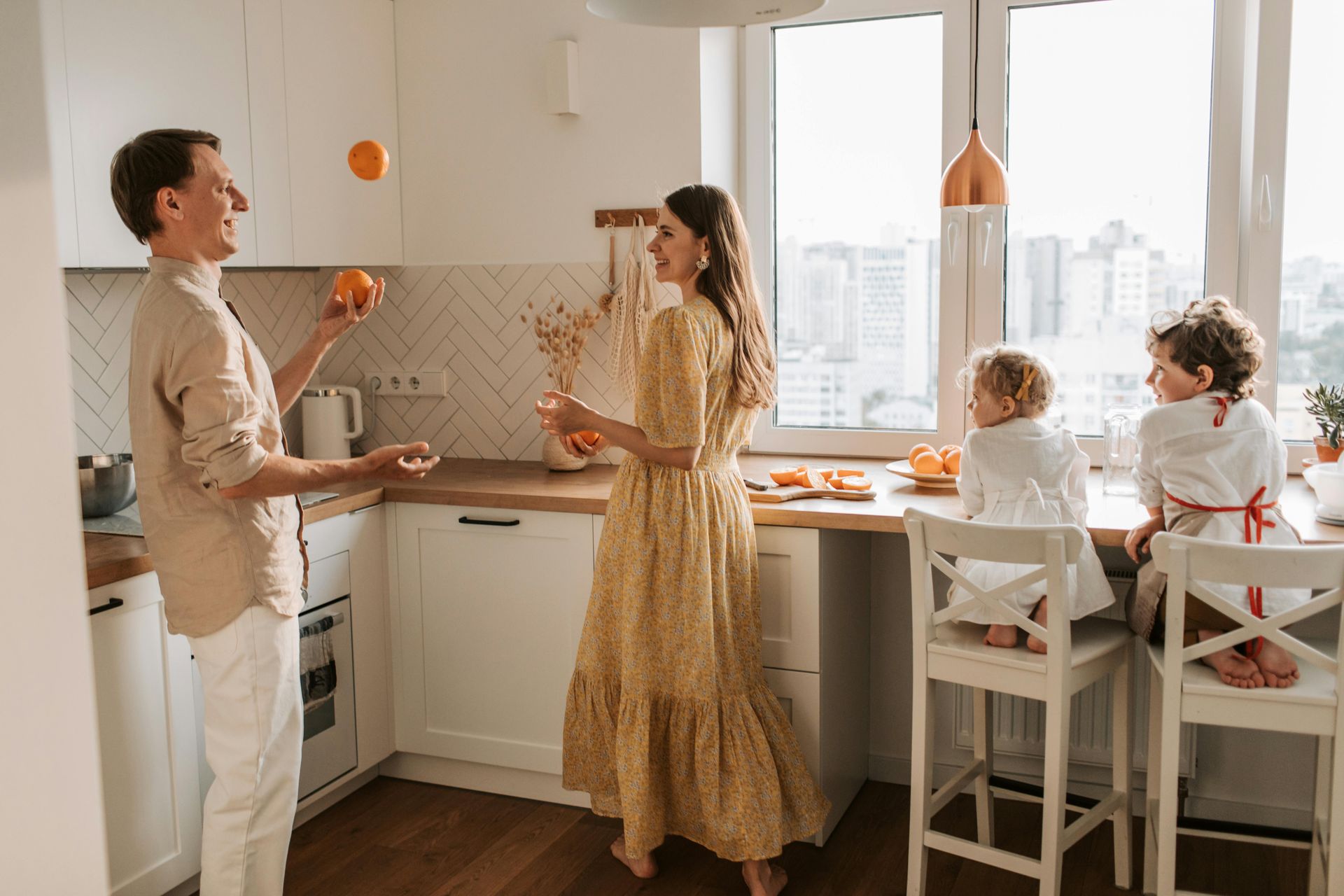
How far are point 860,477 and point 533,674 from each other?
0.93 m

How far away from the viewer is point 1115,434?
2.61 metres

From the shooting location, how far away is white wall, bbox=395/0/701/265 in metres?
2.96

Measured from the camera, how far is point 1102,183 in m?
2.84

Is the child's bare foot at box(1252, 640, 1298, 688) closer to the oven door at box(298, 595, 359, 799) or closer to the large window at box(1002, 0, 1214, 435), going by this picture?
the large window at box(1002, 0, 1214, 435)

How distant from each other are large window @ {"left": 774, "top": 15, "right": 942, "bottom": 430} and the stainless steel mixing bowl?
1686mm

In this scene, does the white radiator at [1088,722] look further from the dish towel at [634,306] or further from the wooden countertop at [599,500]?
the dish towel at [634,306]

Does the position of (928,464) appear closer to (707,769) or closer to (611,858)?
(707,769)

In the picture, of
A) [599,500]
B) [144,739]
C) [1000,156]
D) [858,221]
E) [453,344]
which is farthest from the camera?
[453,344]

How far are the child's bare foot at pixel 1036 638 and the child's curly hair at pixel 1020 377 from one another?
0.39 m

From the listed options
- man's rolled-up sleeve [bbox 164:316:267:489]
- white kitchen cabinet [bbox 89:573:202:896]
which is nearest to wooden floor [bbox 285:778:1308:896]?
white kitchen cabinet [bbox 89:573:202:896]

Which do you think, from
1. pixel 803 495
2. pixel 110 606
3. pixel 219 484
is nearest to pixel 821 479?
pixel 803 495

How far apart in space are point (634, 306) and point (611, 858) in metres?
1.37

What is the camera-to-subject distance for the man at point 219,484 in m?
1.86

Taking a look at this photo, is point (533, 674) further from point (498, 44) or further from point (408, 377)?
point (498, 44)
